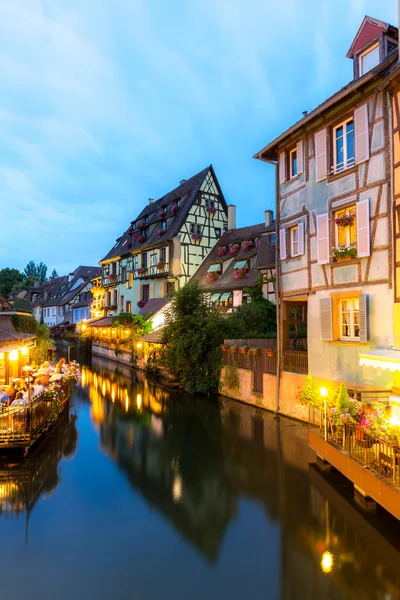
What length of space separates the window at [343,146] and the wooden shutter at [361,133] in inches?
15.6

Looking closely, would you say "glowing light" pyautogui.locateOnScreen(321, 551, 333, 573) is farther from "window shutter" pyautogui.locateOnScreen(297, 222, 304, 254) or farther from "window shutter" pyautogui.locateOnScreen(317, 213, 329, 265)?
"window shutter" pyautogui.locateOnScreen(297, 222, 304, 254)

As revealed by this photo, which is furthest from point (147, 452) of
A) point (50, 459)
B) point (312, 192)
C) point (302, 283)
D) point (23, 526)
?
point (312, 192)

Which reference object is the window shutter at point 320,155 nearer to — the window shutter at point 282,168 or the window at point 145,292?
the window shutter at point 282,168

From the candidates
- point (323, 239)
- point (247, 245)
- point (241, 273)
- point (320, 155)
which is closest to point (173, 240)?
point (247, 245)

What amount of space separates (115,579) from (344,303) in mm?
9371

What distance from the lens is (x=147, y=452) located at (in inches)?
449

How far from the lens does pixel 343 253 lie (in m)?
11.5

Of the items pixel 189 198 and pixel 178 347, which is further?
pixel 189 198

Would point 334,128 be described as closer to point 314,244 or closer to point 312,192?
point 312,192

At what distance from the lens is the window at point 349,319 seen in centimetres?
1160

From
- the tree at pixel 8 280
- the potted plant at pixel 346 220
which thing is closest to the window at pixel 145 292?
the potted plant at pixel 346 220

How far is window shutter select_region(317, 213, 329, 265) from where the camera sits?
12.2 meters

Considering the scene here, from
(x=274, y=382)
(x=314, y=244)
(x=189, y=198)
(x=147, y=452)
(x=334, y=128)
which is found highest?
(x=189, y=198)

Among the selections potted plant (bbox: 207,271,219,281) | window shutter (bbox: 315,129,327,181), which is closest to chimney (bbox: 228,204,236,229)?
potted plant (bbox: 207,271,219,281)
